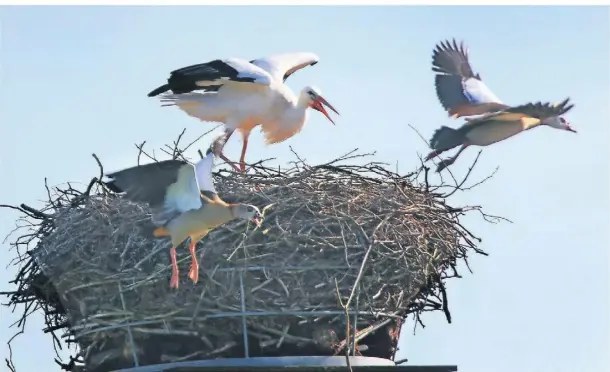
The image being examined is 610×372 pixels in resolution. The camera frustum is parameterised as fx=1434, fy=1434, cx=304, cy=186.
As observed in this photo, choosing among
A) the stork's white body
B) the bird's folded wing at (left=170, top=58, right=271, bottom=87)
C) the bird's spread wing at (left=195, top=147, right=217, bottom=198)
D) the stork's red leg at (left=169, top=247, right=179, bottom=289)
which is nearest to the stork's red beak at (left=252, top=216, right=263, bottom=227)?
the bird's spread wing at (left=195, top=147, right=217, bottom=198)

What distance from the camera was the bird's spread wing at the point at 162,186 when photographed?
231 inches

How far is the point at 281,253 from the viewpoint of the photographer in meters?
6.16

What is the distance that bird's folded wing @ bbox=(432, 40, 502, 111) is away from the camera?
7590mm

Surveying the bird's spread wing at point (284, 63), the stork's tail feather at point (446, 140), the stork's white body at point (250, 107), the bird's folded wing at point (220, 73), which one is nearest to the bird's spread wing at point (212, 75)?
the bird's folded wing at point (220, 73)

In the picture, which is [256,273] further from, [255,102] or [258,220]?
[255,102]

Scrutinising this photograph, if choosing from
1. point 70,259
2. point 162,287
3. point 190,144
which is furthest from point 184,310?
point 190,144

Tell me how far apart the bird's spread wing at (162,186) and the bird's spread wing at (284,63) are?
2.08 meters

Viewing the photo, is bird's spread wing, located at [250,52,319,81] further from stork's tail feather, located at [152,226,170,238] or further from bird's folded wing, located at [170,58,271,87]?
stork's tail feather, located at [152,226,170,238]

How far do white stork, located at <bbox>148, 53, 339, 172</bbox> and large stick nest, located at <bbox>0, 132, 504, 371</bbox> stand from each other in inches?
42.8

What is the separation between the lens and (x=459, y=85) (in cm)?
777

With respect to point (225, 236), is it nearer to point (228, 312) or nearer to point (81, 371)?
point (228, 312)

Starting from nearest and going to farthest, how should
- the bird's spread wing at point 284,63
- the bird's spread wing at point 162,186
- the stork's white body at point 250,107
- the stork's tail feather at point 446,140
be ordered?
the bird's spread wing at point 162,186
the stork's tail feather at point 446,140
the stork's white body at point 250,107
the bird's spread wing at point 284,63

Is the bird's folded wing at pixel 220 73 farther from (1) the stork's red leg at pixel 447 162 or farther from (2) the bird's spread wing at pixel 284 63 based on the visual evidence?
(1) the stork's red leg at pixel 447 162

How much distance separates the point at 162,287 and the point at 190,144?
120 cm
